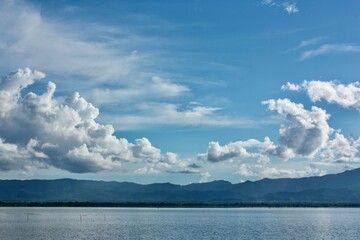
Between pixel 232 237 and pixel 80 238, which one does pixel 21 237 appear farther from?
pixel 232 237

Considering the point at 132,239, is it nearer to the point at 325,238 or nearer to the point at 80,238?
the point at 80,238

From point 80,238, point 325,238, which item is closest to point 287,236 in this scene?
point 325,238

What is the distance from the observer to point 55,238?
392ft

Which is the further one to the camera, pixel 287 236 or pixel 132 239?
pixel 287 236

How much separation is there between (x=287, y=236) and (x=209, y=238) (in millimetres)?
20094

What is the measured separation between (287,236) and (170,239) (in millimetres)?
29658

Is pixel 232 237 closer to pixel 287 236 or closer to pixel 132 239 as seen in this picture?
pixel 287 236

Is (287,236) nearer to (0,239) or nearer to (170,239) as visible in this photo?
(170,239)

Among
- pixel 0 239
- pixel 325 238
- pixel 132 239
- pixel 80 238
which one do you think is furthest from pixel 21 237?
pixel 325 238

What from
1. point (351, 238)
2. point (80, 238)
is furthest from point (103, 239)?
point (351, 238)

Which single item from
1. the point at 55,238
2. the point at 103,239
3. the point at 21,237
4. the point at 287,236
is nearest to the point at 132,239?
the point at 103,239

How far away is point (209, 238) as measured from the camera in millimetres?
121875

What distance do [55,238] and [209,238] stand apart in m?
35.0

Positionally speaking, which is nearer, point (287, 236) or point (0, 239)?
point (0, 239)
